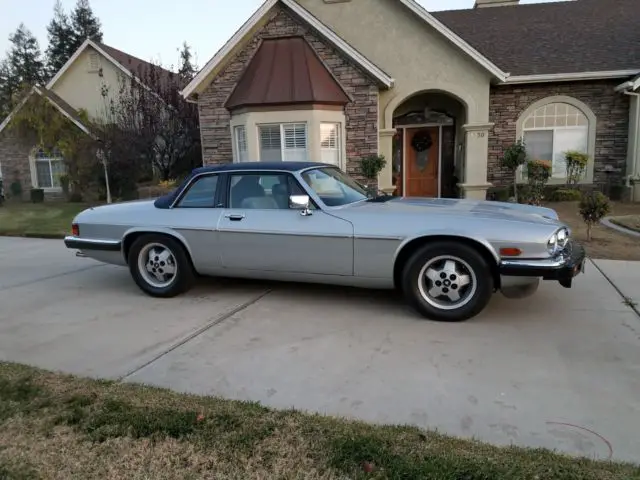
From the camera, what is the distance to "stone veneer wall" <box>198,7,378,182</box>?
13.0 m

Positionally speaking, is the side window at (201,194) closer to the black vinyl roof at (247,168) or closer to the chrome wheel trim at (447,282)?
the black vinyl roof at (247,168)

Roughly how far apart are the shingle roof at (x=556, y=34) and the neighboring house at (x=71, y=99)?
12.4 meters

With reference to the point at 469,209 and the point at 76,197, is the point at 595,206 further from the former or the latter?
the point at 76,197

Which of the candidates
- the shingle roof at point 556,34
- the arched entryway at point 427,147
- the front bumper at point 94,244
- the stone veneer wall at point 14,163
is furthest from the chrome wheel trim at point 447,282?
the stone veneer wall at point 14,163

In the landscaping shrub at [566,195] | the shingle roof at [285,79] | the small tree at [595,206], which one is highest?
the shingle roof at [285,79]

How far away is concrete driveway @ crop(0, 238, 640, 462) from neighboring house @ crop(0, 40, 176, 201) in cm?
1690

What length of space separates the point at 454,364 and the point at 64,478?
2.65 metres

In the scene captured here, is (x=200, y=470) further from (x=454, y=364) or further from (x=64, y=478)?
(x=454, y=364)

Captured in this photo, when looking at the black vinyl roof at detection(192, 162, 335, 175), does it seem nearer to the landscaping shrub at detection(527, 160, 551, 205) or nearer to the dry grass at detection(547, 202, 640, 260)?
the dry grass at detection(547, 202, 640, 260)

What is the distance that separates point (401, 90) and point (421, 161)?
2.98 m

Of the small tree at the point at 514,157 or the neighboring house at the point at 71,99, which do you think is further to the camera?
the neighboring house at the point at 71,99

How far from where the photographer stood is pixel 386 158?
13852 millimetres

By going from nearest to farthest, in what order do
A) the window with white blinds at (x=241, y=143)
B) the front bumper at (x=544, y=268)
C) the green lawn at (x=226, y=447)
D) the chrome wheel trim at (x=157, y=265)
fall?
1. the green lawn at (x=226, y=447)
2. the front bumper at (x=544, y=268)
3. the chrome wheel trim at (x=157, y=265)
4. the window with white blinds at (x=241, y=143)

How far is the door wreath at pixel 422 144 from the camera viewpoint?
1582 cm
